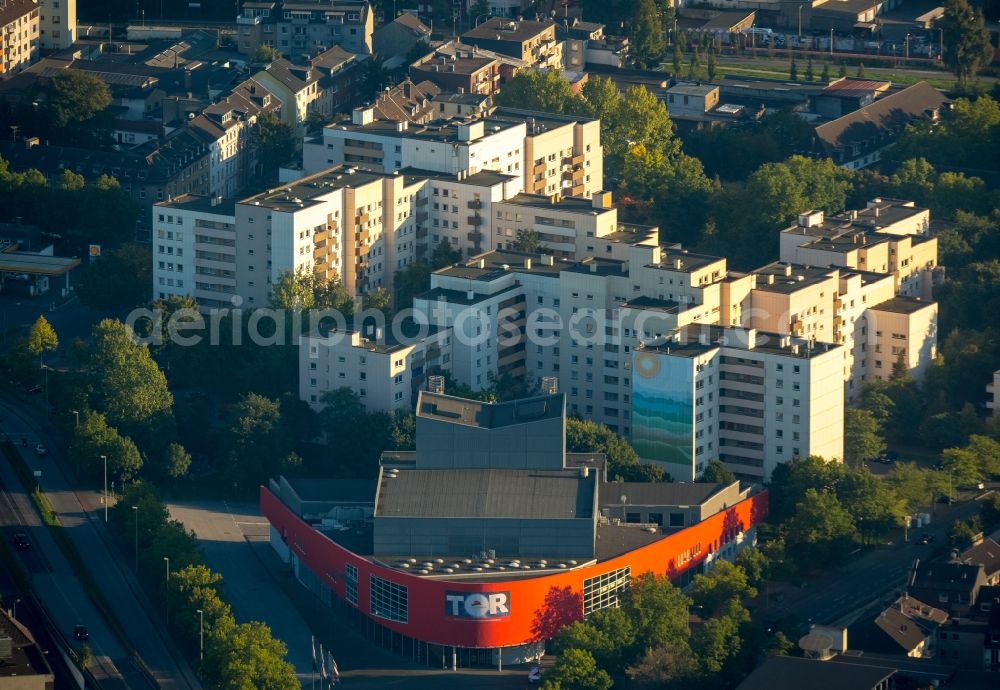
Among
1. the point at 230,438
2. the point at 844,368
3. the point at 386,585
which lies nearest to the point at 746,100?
the point at 844,368

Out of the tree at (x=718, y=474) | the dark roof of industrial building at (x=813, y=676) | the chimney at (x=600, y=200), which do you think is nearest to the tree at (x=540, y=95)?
the chimney at (x=600, y=200)

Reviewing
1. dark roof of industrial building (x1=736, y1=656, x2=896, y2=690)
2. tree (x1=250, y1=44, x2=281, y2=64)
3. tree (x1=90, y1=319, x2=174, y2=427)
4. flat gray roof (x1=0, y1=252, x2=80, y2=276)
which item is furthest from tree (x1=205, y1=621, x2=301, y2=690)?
tree (x1=250, y1=44, x2=281, y2=64)

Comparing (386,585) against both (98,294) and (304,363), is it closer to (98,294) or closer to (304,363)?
(304,363)

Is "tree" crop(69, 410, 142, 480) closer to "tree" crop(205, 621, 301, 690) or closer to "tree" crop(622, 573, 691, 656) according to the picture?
"tree" crop(205, 621, 301, 690)

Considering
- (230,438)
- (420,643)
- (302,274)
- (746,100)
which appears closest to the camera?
(420,643)

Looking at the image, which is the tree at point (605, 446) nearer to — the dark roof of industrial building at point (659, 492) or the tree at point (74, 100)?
the dark roof of industrial building at point (659, 492)

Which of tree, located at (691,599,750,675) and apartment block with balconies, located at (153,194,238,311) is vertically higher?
apartment block with balconies, located at (153,194,238,311)
